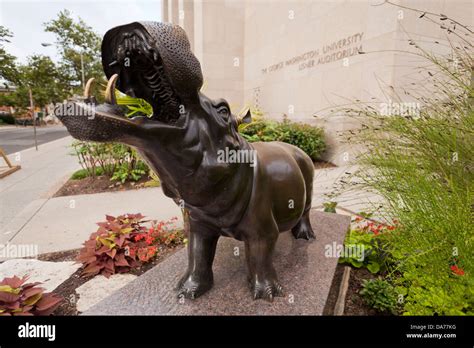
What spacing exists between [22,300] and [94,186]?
4907mm

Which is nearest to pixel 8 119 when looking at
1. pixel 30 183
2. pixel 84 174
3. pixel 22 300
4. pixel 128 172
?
pixel 30 183

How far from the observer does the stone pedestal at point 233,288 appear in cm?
145

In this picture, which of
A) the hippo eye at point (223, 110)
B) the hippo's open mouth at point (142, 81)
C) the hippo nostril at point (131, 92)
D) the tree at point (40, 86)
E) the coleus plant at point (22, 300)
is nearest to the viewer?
the hippo's open mouth at point (142, 81)

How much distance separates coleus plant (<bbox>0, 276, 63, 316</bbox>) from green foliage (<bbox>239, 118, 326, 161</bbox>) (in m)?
5.92

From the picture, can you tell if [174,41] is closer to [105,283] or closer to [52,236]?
[105,283]

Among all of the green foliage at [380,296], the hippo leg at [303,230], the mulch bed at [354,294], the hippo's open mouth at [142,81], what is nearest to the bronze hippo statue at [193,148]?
the hippo's open mouth at [142,81]

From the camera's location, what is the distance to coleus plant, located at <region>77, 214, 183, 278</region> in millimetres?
2762

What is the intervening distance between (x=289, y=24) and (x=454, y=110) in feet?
28.9

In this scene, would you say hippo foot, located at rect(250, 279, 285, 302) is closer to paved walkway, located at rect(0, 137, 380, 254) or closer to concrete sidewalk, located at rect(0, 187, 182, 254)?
paved walkway, located at rect(0, 137, 380, 254)

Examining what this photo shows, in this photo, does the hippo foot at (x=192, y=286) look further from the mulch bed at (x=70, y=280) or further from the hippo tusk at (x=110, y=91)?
the mulch bed at (x=70, y=280)

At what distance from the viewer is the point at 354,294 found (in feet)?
7.77

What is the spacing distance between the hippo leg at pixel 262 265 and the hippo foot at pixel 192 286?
26 cm
